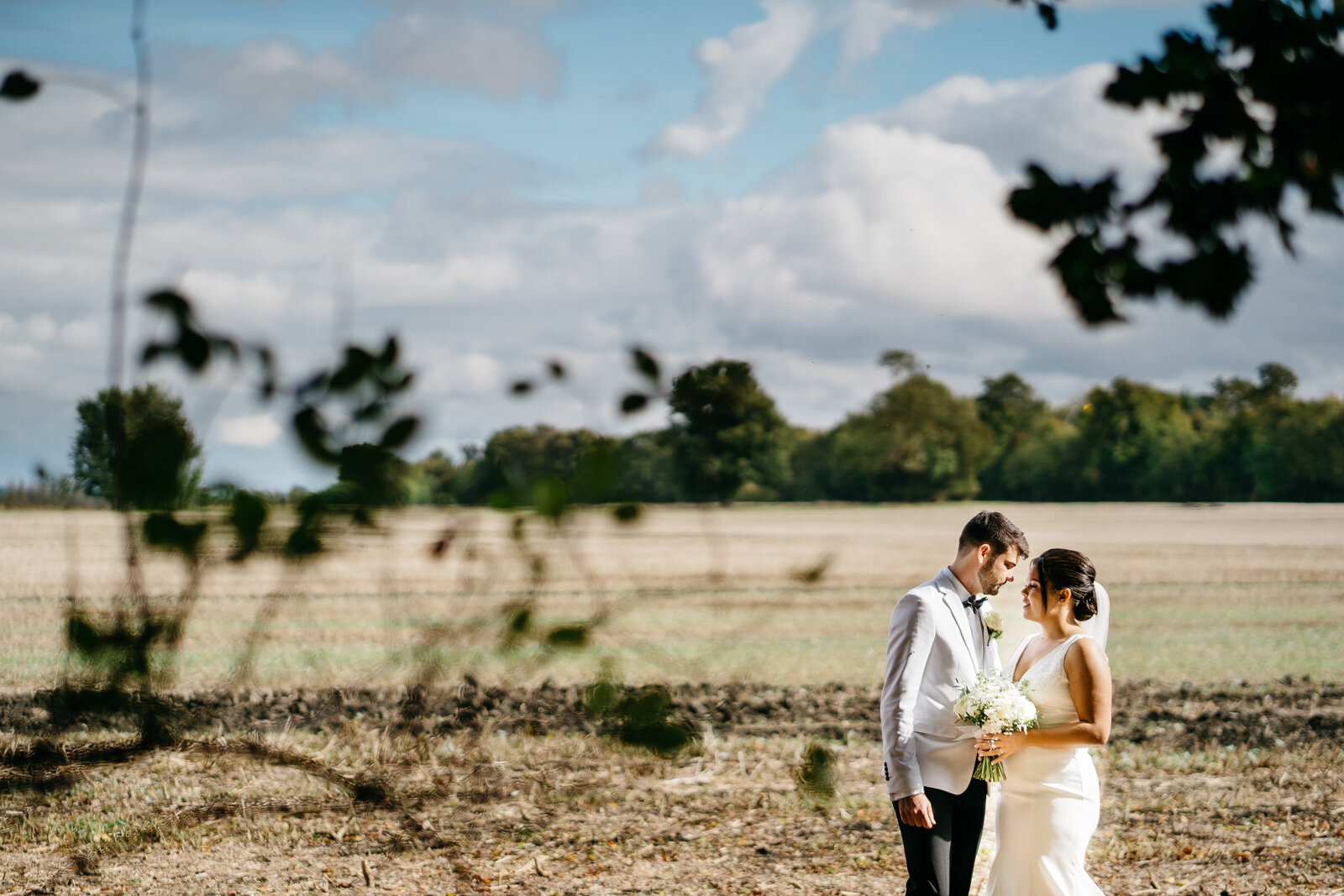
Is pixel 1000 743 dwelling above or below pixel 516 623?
below

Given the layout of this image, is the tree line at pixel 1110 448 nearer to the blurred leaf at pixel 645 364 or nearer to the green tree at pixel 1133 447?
the green tree at pixel 1133 447

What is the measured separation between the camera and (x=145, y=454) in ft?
6.29

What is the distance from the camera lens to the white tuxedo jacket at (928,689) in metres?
4.33

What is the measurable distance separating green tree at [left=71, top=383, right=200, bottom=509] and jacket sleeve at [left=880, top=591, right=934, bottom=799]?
2.99 meters

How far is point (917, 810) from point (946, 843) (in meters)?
0.27

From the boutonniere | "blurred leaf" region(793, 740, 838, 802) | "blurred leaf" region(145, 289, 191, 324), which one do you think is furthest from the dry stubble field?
the boutonniere

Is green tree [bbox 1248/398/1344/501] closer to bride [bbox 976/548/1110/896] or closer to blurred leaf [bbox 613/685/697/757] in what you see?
bride [bbox 976/548/1110/896]

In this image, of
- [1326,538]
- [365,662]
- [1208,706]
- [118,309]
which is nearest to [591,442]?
[118,309]

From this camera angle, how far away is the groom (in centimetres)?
434

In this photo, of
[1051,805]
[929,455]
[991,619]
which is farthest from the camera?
[929,455]

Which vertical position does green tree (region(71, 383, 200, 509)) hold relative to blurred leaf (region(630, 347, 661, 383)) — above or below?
below

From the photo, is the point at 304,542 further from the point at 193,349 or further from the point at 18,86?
the point at 18,86

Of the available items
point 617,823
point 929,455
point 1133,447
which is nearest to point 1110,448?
point 1133,447

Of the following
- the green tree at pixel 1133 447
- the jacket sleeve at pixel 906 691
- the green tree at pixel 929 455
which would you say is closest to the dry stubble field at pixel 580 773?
the jacket sleeve at pixel 906 691
